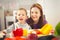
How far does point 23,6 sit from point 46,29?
216 millimetres

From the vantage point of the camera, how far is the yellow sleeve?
0.98m

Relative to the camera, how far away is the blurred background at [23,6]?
37.4 inches

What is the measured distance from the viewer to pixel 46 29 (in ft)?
3.25

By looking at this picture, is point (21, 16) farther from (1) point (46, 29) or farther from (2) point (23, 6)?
(1) point (46, 29)

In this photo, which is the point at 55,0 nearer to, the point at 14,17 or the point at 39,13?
the point at 39,13

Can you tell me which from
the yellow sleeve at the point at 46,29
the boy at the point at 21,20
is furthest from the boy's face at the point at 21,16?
the yellow sleeve at the point at 46,29

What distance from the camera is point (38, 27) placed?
39.3 inches

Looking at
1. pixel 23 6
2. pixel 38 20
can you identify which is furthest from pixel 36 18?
pixel 23 6

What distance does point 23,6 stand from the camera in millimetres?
980

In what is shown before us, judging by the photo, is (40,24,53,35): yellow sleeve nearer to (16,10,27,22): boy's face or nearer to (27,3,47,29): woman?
(27,3,47,29): woman

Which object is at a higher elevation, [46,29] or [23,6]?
[23,6]

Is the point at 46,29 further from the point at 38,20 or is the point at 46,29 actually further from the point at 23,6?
the point at 23,6

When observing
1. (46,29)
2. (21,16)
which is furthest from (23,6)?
(46,29)

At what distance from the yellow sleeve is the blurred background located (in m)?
0.03
